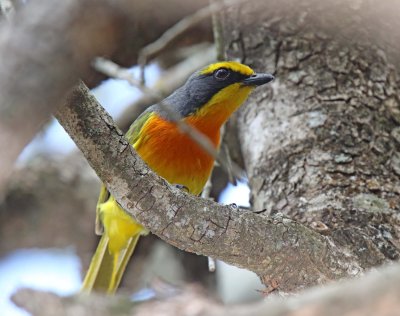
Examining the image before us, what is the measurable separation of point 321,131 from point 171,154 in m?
1.05

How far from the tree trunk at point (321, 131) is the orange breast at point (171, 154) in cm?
36

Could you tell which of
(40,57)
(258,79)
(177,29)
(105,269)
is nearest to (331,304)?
(40,57)

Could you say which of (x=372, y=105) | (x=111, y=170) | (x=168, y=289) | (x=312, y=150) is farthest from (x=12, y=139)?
(x=372, y=105)

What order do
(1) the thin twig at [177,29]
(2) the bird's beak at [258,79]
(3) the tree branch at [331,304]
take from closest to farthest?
1. (3) the tree branch at [331,304]
2. (2) the bird's beak at [258,79]
3. (1) the thin twig at [177,29]

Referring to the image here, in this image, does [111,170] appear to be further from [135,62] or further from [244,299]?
[135,62]

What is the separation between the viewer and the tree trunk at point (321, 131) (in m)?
3.79

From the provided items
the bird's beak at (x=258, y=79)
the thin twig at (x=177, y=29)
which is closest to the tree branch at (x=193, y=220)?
the bird's beak at (x=258, y=79)

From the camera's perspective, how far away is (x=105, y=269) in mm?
5516

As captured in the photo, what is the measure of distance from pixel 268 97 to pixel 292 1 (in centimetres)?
81

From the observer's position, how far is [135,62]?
6445 mm

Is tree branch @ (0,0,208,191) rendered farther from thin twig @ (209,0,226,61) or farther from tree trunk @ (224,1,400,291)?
thin twig @ (209,0,226,61)

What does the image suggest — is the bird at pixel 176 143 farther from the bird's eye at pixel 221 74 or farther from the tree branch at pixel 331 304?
the tree branch at pixel 331 304

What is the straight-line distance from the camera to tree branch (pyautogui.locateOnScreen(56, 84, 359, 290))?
3.01 meters

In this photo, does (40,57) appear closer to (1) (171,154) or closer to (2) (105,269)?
(1) (171,154)
